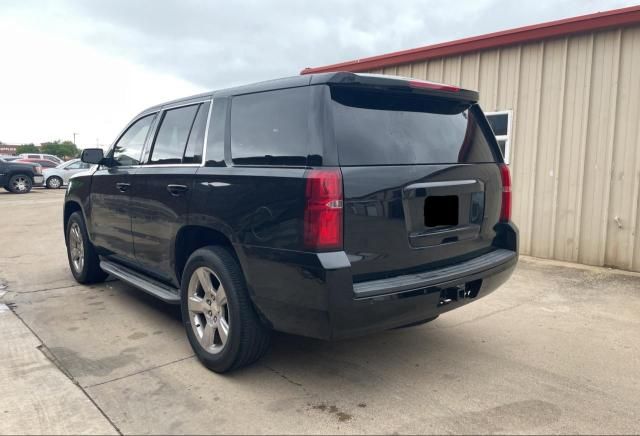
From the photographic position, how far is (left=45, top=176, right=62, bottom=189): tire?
22239 mm

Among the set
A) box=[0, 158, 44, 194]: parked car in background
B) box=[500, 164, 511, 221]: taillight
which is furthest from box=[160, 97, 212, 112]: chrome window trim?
box=[0, 158, 44, 194]: parked car in background

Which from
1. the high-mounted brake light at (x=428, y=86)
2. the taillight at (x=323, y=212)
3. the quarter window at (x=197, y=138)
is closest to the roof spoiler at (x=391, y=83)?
the high-mounted brake light at (x=428, y=86)

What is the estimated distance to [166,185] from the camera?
377 centimetres

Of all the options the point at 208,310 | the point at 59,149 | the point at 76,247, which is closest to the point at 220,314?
the point at 208,310

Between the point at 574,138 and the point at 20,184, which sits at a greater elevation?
the point at 574,138

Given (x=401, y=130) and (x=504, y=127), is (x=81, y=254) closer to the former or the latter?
(x=401, y=130)

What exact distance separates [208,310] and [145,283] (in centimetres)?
109

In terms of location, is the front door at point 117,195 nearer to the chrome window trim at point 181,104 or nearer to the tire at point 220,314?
the chrome window trim at point 181,104

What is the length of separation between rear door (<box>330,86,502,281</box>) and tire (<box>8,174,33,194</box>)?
20220 millimetres

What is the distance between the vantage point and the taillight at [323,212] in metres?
2.60

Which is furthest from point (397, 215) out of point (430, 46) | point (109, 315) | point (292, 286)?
point (430, 46)

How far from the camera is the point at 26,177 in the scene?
19.5 metres

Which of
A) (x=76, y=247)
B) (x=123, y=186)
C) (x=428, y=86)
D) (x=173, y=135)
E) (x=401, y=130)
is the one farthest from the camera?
(x=76, y=247)

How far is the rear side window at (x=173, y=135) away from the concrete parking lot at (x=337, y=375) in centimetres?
143
